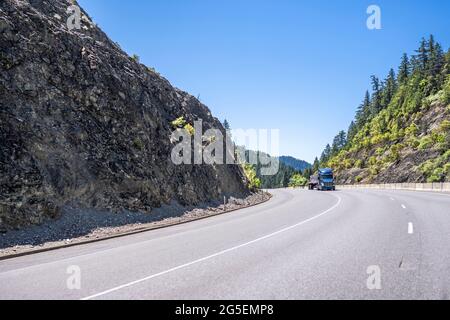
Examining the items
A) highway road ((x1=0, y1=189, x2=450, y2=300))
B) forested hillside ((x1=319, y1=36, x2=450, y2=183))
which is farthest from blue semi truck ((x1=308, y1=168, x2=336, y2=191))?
highway road ((x1=0, y1=189, x2=450, y2=300))

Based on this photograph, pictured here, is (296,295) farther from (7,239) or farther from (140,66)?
(140,66)

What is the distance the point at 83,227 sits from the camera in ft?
48.1

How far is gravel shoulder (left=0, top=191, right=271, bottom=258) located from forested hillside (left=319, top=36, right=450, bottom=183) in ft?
176

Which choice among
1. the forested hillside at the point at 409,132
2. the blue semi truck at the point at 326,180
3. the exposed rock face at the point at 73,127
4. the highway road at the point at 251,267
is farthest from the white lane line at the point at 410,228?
the forested hillside at the point at 409,132

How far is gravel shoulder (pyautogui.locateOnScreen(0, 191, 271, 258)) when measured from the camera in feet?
39.6

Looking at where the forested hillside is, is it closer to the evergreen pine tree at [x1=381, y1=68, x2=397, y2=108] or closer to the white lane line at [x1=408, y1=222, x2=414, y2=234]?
the evergreen pine tree at [x1=381, y1=68, x2=397, y2=108]

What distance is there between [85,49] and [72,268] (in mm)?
15733

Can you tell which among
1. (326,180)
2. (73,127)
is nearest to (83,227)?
(73,127)

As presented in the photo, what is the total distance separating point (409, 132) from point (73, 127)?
87.2 m

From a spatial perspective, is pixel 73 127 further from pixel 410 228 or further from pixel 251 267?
pixel 410 228

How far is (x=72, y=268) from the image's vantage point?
28.6 ft

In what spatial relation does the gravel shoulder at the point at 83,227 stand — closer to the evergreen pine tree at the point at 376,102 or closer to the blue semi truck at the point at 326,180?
the blue semi truck at the point at 326,180

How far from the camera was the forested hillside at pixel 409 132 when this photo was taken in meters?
70.9

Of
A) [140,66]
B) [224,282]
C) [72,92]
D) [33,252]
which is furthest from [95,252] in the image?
[140,66]
